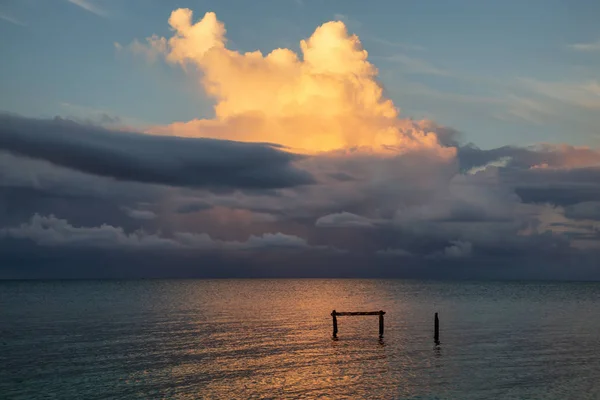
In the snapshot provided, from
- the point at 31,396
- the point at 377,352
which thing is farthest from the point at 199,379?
the point at 377,352

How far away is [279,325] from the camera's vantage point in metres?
76.8

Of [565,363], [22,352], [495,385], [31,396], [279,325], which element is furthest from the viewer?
[279,325]

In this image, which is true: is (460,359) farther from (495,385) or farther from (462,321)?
(462,321)

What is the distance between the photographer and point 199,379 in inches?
1590

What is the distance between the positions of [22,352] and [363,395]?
33351 millimetres

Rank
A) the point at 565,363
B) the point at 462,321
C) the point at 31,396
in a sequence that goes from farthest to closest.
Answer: the point at 462,321 < the point at 565,363 < the point at 31,396

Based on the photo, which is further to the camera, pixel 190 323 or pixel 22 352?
pixel 190 323

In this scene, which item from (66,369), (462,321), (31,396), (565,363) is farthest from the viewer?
(462,321)

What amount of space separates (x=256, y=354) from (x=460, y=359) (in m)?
18.5

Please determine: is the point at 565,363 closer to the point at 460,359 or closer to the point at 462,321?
the point at 460,359

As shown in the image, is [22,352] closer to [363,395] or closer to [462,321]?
[363,395]

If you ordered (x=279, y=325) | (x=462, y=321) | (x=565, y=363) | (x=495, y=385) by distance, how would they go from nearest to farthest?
1. (x=495, y=385)
2. (x=565, y=363)
3. (x=279, y=325)
4. (x=462, y=321)

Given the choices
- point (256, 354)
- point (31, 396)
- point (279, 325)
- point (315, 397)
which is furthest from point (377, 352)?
point (31, 396)

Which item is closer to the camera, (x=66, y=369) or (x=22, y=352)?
(x=66, y=369)
